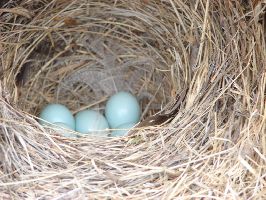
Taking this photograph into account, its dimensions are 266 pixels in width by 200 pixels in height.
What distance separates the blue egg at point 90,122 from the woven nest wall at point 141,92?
131 millimetres

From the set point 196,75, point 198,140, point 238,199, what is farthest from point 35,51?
point 238,199

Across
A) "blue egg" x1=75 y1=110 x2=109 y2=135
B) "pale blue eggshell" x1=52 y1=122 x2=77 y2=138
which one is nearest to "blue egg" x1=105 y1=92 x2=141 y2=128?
"blue egg" x1=75 y1=110 x2=109 y2=135

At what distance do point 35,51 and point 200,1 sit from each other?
1.79ft

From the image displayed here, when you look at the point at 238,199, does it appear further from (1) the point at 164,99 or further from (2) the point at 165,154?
(1) the point at 164,99

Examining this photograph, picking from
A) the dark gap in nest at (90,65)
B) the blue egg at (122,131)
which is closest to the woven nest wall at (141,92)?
the dark gap in nest at (90,65)

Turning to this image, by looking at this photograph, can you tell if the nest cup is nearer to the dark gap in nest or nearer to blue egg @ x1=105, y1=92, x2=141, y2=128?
the dark gap in nest

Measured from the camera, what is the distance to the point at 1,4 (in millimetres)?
1614

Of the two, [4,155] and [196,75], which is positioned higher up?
[196,75]

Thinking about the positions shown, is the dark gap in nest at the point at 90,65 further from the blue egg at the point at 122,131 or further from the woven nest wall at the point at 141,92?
the blue egg at the point at 122,131

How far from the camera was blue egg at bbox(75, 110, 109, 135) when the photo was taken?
64.8 inches

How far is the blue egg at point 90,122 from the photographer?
165 centimetres

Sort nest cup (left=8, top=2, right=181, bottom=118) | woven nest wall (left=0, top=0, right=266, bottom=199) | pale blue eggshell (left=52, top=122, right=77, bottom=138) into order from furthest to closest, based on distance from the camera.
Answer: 1. nest cup (left=8, top=2, right=181, bottom=118)
2. pale blue eggshell (left=52, top=122, right=77, bottom=138)
3. woven nest wall (left=0, top=0, right=266, bottom=199)

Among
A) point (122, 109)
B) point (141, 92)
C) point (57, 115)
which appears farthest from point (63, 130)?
point (141, 92)

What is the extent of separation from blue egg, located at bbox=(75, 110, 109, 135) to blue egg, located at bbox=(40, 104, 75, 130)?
24mm
